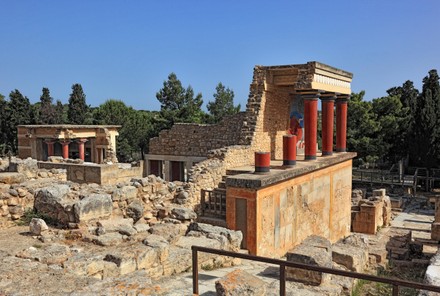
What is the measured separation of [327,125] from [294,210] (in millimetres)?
5381

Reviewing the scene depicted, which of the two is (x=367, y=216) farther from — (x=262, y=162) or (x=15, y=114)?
(x=15, y=114)

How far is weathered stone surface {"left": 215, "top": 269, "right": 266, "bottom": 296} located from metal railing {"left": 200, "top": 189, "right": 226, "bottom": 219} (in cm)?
569

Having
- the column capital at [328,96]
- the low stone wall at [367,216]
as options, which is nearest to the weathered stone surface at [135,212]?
the column capital at [328,96]

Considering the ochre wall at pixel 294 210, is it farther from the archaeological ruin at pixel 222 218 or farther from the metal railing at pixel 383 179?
the metal railing at pixel 383 179

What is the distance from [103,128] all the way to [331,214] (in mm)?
19355

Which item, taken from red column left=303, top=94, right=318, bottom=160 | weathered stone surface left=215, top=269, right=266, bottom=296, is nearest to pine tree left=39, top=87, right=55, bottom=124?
red column left=303, top=94, right=318, bottom=160

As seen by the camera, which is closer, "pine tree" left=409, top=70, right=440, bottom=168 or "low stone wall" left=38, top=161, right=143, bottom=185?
"low stone wall" left=38, top=161, right=143, bottom=185

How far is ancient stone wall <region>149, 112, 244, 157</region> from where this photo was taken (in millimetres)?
17094

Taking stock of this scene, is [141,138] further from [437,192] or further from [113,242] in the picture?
[113,242]

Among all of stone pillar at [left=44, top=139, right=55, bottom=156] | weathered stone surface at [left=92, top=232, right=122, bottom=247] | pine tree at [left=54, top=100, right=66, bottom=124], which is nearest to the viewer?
weathered stone surface at [left=92, top=232, right=122, bottom=247]

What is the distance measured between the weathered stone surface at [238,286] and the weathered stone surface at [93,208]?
12.1ft

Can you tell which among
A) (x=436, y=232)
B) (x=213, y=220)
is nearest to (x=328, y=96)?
(x=436, y=232)

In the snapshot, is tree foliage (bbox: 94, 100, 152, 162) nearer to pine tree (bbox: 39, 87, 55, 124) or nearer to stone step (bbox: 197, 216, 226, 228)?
pine tree (bbox: 39, 87, 55, 124)

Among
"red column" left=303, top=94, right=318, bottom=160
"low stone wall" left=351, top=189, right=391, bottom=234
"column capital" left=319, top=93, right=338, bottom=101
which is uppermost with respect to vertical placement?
"column capital" left=319, top=93, right=338, bottom=101
